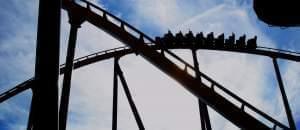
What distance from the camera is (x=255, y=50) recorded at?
11938mm

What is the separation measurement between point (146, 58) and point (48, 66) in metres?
4.81

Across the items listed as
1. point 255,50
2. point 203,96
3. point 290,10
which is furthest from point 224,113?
point 255,50

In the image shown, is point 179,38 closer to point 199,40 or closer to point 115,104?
point 199,40

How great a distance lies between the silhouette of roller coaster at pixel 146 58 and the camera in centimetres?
288

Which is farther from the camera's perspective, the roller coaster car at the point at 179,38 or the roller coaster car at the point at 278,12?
the roller coaster car at the point at 179,38

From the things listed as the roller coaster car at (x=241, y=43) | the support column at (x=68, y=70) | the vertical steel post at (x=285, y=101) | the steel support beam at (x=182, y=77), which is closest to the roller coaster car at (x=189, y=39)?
the roller coaster car at (x=241, y=43)

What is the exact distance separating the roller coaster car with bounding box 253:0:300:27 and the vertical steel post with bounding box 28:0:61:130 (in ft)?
21.7

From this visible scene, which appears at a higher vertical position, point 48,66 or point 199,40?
point 199,40

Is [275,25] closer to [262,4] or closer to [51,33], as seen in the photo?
[262,4]

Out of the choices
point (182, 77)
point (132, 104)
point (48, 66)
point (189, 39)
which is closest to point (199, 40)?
point (189, 39)

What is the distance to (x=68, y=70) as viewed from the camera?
24.3 ft

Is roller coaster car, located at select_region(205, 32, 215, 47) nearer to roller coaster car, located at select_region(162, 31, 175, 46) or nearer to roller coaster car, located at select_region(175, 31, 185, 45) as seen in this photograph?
roller coaster car, located at select_region(175, 31, 185, 45)

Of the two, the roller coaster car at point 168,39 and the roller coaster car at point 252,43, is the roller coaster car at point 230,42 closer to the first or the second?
the roller coaster car at point 252,43

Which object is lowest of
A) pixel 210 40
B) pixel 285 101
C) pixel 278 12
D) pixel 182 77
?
pixel 285 101
